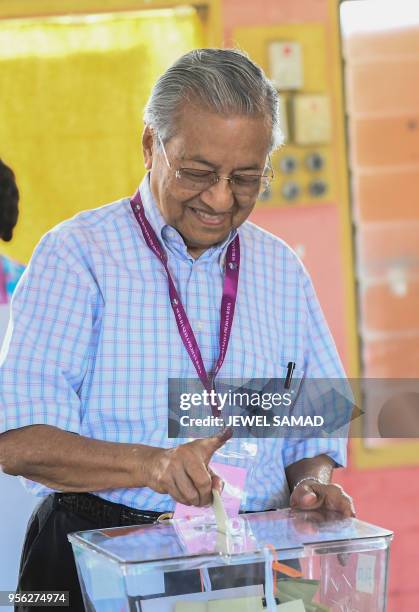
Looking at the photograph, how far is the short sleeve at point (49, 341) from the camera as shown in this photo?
1724mm

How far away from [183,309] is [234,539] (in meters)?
0.47

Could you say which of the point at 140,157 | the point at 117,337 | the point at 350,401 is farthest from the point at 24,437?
the point at 140,157

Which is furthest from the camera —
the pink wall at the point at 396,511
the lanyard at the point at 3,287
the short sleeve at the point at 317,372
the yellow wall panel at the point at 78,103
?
the pink wall at the point at 396,511

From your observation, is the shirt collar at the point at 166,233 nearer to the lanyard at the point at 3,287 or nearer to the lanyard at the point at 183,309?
the lanyard at the point at 183,309

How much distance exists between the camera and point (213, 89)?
1.75m

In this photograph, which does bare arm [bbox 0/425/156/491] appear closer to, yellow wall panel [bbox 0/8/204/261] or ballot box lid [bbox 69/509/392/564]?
ballot box lid [bbox 69/509/392/564]

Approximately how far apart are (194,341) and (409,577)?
2158mm

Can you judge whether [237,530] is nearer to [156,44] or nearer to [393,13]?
[156,44]

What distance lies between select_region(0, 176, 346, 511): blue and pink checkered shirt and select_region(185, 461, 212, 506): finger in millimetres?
249

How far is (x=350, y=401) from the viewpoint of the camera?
2.04 metres

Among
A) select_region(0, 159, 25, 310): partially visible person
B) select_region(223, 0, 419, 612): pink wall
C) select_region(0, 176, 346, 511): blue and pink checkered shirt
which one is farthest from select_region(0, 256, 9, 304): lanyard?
select_region(223, 0, 419, 612): pink wall

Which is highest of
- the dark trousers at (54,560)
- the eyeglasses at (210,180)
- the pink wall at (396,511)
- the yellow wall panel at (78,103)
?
the yellow wall panel at (78,103)

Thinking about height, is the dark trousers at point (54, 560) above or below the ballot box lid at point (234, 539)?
below

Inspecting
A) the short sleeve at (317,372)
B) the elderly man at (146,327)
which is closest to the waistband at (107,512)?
the elderly man at (146,327)
